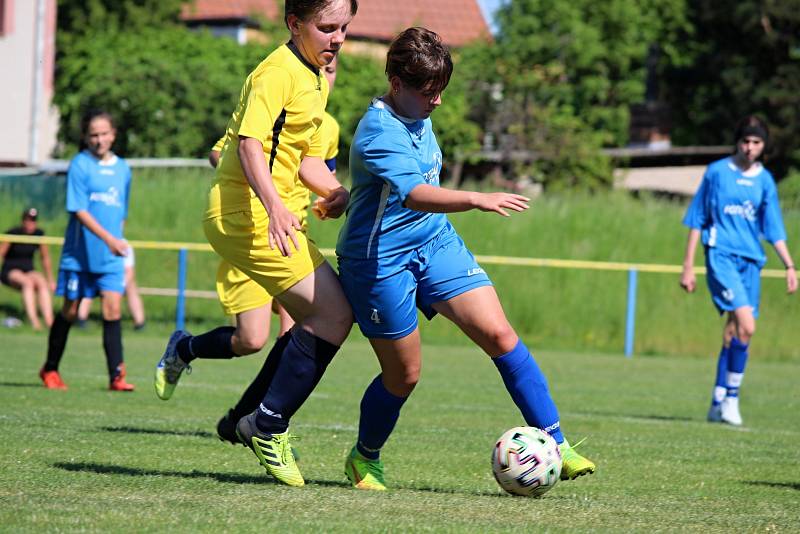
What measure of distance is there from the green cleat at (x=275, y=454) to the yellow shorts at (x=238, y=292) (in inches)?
52.2

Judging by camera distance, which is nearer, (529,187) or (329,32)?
(329,32)

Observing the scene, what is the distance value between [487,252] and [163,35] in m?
16.2

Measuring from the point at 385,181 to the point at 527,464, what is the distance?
1.23 metres

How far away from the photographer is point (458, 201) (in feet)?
16.1

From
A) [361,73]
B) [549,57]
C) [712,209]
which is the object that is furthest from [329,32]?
[549,57]

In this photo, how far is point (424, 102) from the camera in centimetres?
525

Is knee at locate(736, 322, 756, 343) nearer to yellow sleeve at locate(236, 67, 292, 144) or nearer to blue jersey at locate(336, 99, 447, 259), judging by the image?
blue jersey at locate(336, 99, 447, 259)

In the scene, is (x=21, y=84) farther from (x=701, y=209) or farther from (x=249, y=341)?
(x=249, y=341)

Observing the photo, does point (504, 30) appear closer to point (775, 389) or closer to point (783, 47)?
point (783, 47)

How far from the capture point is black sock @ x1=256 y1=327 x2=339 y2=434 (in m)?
5.44

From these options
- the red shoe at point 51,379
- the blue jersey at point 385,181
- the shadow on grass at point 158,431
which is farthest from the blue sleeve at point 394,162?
the red shoe at point 51,379

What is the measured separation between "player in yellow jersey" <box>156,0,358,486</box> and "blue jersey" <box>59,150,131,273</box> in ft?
15.2

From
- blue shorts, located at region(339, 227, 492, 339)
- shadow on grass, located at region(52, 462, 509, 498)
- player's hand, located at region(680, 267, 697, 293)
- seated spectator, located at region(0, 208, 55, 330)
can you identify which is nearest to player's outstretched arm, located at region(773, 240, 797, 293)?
player's hand, located at region(680, 267, 697, 293)

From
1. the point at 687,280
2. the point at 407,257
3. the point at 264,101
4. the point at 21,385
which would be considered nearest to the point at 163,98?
the point at 21,385
